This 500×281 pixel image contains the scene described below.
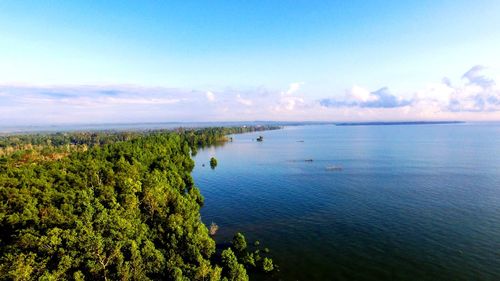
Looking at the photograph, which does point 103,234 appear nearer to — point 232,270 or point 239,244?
point 232,270

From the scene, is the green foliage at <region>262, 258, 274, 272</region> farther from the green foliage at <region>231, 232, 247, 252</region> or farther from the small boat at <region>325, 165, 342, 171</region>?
the small boat at <region>325, 165, 342, 171</region>

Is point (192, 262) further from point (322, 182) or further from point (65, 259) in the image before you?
point (322, 182)

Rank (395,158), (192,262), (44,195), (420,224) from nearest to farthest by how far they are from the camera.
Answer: (192,262)
(44,195)
(420,224)
(395,158)

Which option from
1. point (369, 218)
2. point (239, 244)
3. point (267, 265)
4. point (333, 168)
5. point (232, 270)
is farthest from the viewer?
point (333, 168)

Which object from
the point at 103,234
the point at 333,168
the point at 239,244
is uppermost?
the point at 103,234

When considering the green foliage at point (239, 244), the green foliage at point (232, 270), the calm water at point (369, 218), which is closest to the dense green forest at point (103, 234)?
the green foliage at point (239, 244)

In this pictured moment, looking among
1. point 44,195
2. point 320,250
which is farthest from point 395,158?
point 44,195

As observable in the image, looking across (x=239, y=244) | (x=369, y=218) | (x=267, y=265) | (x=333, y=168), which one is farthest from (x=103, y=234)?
(x=333, y=168)

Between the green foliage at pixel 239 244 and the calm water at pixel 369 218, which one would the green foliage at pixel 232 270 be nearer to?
the calm water at pixel 369 218
